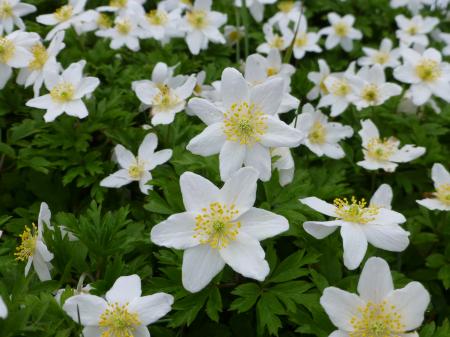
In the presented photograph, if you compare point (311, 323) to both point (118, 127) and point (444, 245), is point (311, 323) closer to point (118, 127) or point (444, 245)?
point (444, 245)

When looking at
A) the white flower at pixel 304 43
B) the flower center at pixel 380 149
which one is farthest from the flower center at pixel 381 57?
the flower center at pixel 380 149

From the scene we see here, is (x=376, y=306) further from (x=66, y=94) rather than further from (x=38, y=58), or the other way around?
(x=38, y=58)

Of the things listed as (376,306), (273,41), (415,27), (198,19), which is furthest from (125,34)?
(376,306)

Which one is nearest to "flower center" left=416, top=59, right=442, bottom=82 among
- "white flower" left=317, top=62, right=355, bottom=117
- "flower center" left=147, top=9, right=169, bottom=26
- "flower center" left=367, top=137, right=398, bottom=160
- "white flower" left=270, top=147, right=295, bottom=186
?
"white flower" left=317, top=62, right=355, bottom=117

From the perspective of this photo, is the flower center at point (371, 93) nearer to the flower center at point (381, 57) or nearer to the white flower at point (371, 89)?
the white flower at point (371, 89)

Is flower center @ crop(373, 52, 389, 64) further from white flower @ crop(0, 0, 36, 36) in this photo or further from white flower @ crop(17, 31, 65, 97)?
white flower @ crop(0, 0, 36, 36)
